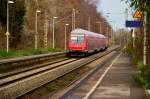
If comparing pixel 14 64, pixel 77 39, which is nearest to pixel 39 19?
pixel 77 39

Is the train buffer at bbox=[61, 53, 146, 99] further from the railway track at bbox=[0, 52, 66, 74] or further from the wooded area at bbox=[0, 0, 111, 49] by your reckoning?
the wooded area at bbox=[0, 0, 111, 49]

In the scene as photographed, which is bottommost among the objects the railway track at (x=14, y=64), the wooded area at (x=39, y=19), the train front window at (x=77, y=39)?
the railway track at (x=14, y=64)

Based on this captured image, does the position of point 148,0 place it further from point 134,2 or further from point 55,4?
point 55,4

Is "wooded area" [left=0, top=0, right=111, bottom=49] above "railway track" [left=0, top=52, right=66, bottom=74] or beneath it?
above

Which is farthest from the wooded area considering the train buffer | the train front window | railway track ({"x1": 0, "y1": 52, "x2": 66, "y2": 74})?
the train buffer

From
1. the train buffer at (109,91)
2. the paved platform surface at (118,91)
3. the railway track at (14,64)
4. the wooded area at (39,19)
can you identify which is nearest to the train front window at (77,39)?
the railway track at (14,64)

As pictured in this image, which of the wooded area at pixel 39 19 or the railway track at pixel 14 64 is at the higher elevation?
the wooded area at pixel 39 19

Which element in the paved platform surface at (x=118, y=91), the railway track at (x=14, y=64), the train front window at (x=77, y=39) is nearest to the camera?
the paved platform surface at (x=118, y=91)

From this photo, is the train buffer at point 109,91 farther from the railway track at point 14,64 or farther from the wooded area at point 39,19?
the wooded area at point 39,19

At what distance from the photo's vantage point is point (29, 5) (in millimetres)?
84938

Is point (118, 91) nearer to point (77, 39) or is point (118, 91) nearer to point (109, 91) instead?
point (109, 91)

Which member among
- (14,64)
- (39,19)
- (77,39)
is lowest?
(14,64)

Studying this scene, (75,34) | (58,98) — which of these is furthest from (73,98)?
(75,34)

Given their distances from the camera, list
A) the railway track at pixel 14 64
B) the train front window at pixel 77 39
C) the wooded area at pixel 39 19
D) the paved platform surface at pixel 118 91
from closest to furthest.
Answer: the paved platform surface at pixel 118 91 < the railway track at pixel 14 64 < the train front window at pixel 77 39 < the wooded area at pixel 39 19
